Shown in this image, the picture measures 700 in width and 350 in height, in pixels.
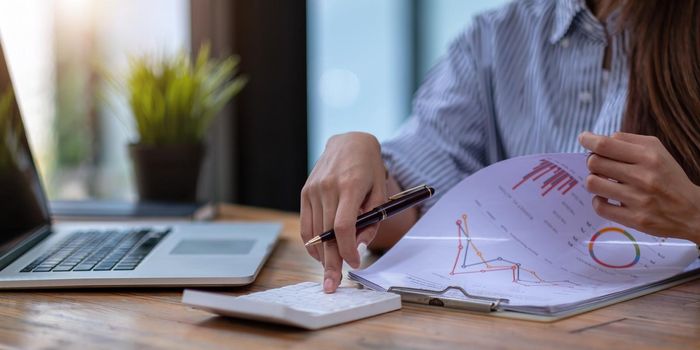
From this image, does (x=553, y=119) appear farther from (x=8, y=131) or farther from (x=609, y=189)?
(x=8, y=131)

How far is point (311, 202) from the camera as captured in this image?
2.87ft

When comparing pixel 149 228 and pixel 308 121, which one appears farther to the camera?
pixel 308 121

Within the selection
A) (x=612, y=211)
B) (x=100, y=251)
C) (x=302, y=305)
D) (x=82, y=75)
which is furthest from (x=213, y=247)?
(x=82, y=75)

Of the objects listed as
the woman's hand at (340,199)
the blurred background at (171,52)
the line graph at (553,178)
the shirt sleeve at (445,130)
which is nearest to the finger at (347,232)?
the woman's hand at (340,199)

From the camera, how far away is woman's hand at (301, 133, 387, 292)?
82 centimetres

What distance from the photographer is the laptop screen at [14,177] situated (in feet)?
3.37

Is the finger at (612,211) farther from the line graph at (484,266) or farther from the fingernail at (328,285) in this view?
the fingernail at (328,285)

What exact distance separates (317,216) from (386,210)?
0.24ft

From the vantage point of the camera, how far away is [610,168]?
0.79 meters

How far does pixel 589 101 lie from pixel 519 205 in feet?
1.19

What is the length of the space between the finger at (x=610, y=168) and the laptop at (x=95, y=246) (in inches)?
14.6

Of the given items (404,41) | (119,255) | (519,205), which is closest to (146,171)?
(119,255)

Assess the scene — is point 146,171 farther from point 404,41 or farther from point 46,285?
point 404,41

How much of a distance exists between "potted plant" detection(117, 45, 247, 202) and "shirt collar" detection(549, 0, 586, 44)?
71 cm
